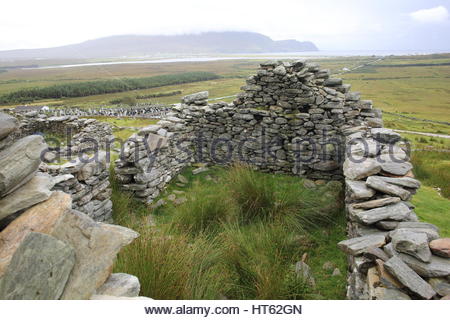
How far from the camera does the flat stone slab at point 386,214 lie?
3.56 meters

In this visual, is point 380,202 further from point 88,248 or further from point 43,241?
point 43,241

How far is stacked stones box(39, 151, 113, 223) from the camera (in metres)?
5.39

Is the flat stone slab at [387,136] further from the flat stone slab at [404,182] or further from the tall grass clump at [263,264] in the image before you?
the tall grass clump at [263,264]

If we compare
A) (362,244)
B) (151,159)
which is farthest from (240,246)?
(151,159)

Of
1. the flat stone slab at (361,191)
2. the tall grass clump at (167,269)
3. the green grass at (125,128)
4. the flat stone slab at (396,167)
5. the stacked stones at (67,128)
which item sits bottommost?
the green grass at (125,128)

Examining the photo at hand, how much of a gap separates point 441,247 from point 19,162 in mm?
3732

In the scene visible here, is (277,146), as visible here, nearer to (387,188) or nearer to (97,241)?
(387,188)

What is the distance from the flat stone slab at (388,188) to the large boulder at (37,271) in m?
3.87

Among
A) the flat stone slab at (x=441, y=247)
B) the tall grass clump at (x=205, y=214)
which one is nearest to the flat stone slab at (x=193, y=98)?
the tall grass clump at (x=205, y=214)

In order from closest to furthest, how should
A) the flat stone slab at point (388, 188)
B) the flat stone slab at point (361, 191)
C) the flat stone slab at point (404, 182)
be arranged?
the flat stone slab at point (388, 188) → the flat stone slab at point (361, 191) → the flat stone slab at point (404, 182)

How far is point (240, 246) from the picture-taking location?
412 centimetres

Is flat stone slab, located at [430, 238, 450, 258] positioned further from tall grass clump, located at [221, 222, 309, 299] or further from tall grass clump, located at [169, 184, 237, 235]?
tall grass clump, located at [169, 184, 237, 235]

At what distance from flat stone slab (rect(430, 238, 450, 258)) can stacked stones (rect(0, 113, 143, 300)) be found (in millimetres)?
2685

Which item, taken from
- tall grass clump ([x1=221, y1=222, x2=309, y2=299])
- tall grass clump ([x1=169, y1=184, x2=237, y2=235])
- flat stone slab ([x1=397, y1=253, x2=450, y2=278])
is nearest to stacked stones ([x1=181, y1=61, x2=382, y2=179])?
tall grass clump ([x1=169, y1=184, x2=237, y2=235])
